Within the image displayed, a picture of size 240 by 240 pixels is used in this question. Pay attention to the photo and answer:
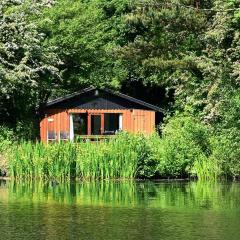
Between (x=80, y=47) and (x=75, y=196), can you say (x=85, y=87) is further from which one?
(x=75, y=196)

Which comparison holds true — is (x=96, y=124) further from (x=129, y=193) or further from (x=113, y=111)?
(x=129, y=193)

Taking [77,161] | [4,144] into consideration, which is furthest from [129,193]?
[4,144]

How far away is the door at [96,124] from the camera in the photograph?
3962 cm

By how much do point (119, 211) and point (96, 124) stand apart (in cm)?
2490

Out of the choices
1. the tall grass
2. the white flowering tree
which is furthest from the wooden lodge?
the tall grass

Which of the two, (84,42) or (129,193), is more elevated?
(84,42)

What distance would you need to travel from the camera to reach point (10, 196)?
67.5 feet

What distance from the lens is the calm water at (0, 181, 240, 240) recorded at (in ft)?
46.2

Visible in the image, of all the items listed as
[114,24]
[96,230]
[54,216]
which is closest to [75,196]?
[54,216]

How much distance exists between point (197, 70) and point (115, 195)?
58.9 ft

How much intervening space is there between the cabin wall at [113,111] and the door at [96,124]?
61 cm

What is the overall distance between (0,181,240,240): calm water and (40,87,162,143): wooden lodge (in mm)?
14458

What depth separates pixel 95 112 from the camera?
39500 millimetres

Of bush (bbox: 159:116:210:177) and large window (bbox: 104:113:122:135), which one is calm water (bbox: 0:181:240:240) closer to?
bush (bbox: 159:116:210:177)
